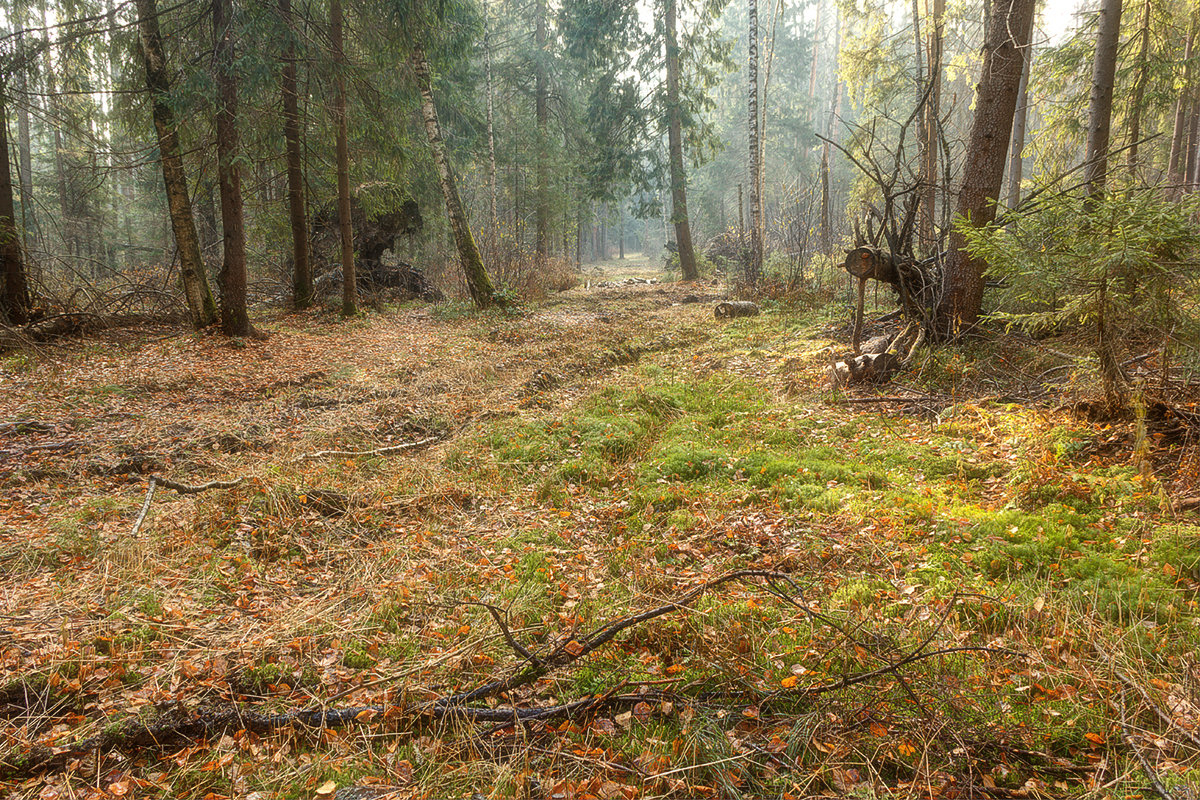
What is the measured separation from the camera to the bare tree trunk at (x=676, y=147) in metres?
18.5

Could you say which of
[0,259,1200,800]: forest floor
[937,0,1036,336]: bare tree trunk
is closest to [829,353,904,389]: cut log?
[0,259,1200,800]: forest floor

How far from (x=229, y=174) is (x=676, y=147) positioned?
14.2m

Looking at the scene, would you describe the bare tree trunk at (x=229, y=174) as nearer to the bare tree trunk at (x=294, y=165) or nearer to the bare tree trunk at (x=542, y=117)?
the bare tree trunk at (x=294, y=165)

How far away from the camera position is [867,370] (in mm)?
6727

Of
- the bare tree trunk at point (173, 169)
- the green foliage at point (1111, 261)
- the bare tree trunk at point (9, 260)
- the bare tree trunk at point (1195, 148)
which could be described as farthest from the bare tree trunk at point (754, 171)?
the bare tree trunk at point (9, 260)

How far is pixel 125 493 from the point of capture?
14.8ft

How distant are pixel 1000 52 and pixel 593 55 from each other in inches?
603

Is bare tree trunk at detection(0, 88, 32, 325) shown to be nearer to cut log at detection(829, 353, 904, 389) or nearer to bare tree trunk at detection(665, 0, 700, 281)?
cut log at detection(829, 353, 904, 389)

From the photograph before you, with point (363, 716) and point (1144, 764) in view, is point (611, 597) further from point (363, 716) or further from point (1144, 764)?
point (1144, 764)

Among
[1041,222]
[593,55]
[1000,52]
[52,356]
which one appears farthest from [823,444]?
[593,55]

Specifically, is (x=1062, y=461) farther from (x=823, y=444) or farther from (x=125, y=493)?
(x=125, y=493)

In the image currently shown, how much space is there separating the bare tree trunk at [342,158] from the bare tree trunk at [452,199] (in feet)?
5.18

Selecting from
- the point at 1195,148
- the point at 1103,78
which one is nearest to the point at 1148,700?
the point at 1103,78

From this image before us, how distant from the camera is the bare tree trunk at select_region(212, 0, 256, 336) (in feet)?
29.8
